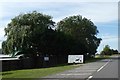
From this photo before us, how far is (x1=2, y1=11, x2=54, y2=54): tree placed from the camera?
70125 millimetres

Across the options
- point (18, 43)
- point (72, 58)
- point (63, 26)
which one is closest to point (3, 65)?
point (72, 58)

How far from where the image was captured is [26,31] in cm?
7025

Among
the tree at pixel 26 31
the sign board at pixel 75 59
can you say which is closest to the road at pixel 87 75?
the sign board at pixel 75 59

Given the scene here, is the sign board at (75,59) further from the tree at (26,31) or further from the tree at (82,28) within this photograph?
the tree at (82,28)

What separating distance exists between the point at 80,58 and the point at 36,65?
1028 centimetres

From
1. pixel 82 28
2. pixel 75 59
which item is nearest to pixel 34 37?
pixel 75 59

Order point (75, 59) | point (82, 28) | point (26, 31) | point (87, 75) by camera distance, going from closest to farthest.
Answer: point (87, 75) < point (75, 59) < point (26, 31) < point (82, 28)

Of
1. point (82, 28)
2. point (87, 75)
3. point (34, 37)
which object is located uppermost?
point (82, 28)

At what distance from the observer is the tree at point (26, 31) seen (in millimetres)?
70125

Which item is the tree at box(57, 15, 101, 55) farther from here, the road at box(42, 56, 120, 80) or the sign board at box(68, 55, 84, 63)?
the road at box(42, 56, 120, 80)

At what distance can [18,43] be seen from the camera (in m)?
70.7

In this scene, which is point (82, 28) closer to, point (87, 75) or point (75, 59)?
point (75, 59)

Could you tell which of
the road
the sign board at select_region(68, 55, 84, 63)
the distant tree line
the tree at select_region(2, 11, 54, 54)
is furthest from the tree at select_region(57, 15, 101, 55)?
the road

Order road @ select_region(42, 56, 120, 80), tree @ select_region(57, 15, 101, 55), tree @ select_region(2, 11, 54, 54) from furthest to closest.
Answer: tree @ select_region(57, 15, 101, 55) → tree @ select_region(2, 11, 54, 54) → road @ select_region(42, 56, 120, 80)
